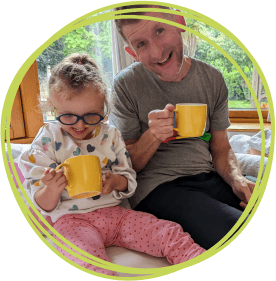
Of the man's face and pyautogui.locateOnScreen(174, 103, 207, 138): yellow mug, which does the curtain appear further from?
pyautogui.locateOnScreen(174, 103, 207, 138): yellow mug

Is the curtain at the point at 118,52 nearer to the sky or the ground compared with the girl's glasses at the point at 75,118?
nearer to the sky

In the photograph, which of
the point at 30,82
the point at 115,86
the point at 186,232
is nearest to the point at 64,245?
the point at 186,232

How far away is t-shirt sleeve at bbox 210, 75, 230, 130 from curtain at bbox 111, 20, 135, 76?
105cm

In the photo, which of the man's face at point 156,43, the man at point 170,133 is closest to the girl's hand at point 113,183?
the man at point 170,133

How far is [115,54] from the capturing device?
2205mm

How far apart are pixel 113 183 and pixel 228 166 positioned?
56 centimetres

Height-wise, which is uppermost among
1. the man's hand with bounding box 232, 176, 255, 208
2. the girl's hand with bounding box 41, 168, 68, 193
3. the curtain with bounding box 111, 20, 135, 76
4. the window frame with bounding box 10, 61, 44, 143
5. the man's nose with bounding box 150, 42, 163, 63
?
the curtain with bounding box 111, 20, 135, 76

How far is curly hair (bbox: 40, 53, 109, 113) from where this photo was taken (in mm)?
1041

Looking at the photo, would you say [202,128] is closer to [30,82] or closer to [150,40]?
[150,40]

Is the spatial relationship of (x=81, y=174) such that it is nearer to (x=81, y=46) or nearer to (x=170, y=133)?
(x=170, y=133)

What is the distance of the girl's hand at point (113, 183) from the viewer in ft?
3.40

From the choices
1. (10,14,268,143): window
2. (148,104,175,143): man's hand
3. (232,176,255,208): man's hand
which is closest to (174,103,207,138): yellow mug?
(148,104,175,143): man's hand

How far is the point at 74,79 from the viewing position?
1053 millimetres

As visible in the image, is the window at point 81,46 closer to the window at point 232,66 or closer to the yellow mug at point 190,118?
the window at point 232,66
